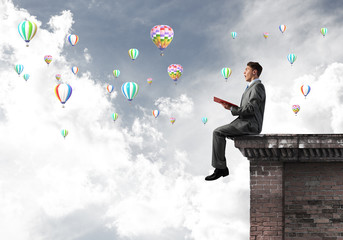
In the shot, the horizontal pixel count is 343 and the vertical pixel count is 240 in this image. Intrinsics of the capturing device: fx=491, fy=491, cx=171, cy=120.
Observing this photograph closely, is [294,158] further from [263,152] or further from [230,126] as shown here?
[230,126]

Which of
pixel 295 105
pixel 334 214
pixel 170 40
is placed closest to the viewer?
pixel 334 214

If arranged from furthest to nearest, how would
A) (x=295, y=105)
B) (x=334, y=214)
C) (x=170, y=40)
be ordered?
1. (x=295, y=105)
2. (x=170, y=40)
3. (x=334, y=214)

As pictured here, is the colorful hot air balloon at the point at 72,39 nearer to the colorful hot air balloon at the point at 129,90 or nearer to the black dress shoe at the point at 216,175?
the colorful hot air balloon at the point at 129,90

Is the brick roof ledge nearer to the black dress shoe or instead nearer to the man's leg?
the man's leg

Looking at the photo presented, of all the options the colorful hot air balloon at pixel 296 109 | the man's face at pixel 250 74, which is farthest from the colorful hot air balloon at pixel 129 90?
the man's face at pixel 250 74

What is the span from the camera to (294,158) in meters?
10.7

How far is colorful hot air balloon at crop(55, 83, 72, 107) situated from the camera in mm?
46938

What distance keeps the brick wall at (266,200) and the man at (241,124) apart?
2.30 ft

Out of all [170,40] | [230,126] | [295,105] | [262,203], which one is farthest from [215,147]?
[295,105]

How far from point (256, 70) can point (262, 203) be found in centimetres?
293

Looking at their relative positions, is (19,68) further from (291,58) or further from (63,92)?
(291,58)

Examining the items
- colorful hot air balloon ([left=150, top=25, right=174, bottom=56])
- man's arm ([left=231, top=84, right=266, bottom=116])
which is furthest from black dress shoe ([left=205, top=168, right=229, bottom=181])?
colorful hot air balloon ([left=150, top=25, right=174, bottom=56])

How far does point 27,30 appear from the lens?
48156 millimetres

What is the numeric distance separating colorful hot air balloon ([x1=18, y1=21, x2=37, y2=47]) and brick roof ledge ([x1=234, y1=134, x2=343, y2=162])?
4048 centimetres
